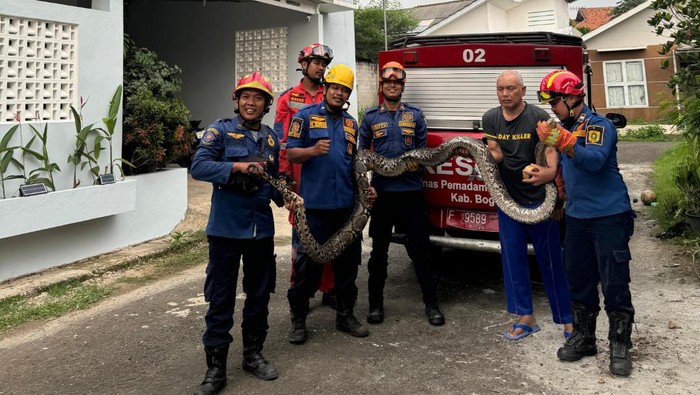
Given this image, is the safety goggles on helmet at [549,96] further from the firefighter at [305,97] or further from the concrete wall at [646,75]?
the concrete wall at [646,75]

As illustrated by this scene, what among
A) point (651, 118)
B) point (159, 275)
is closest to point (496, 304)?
point (159, 275)

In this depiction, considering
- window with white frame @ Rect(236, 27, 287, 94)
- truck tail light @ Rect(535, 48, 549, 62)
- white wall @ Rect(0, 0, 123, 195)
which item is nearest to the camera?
truck tail light @ Rect(535, 48, 549, 62)

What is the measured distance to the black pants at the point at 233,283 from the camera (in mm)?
3396

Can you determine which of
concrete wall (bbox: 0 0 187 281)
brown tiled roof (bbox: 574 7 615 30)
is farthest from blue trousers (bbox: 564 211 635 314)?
brown tiled roof (bbox: 574 7 615 30)

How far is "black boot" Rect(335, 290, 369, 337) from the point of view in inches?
166

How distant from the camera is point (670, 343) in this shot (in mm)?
3883

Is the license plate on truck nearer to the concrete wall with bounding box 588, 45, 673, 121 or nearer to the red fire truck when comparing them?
the red fire truck

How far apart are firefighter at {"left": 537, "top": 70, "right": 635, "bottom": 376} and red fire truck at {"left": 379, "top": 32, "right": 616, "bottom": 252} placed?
40.8 inches

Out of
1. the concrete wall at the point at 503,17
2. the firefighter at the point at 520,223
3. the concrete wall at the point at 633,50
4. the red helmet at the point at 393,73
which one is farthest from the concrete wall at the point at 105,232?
the concrete wall at the point at 633,50

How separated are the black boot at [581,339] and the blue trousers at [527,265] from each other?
0.93 feet

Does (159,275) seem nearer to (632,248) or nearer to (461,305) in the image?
(461,305)

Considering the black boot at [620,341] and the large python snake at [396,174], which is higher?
the large python snake at [396,174]

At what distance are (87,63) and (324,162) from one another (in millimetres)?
3641

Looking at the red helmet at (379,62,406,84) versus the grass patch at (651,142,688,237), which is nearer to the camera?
the red helmet at (379,62,406,84)
